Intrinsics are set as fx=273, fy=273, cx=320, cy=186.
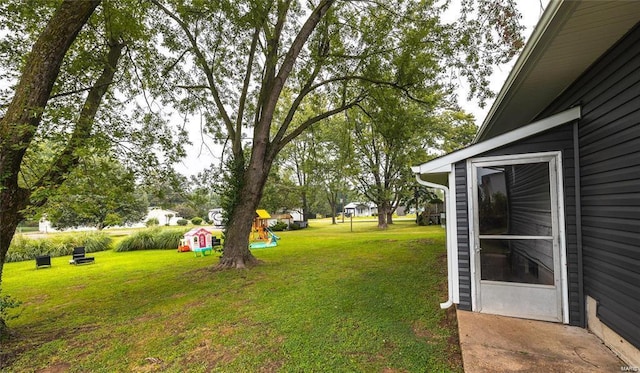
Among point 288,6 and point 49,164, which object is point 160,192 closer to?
point 49,164

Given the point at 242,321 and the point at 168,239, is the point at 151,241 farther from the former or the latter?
the point at 242,321

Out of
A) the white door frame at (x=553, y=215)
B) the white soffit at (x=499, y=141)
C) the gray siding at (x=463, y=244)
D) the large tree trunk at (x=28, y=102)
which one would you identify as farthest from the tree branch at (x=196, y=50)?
the white door frame at (x=553, y=215)

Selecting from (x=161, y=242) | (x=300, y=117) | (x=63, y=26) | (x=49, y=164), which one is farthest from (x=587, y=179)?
(x=300, y=117)

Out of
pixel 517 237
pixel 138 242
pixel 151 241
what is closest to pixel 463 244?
pixel 517 237

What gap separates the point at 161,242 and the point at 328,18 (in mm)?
13035

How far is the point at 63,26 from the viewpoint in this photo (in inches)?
143

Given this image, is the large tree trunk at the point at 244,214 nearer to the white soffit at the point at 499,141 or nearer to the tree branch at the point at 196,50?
the tree branch at the point at 196,50

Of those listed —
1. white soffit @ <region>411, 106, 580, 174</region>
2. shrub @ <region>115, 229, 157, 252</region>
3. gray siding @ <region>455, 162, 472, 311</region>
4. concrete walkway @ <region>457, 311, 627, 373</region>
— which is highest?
white soffit @ <region>411, 106, 580, 174</region>

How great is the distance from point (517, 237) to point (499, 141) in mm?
1247

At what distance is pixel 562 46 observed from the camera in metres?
2.52

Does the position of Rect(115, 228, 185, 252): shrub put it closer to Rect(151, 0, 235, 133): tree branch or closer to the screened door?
Rect(151, 0, 235, 133): tree branch

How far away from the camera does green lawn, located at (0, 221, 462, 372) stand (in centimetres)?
305

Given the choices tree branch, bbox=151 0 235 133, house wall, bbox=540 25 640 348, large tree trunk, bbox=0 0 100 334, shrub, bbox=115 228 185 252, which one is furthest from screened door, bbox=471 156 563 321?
shrub, bbox=115 228 185 252

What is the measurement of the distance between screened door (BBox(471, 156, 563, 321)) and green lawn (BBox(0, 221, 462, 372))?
33.8 inches
